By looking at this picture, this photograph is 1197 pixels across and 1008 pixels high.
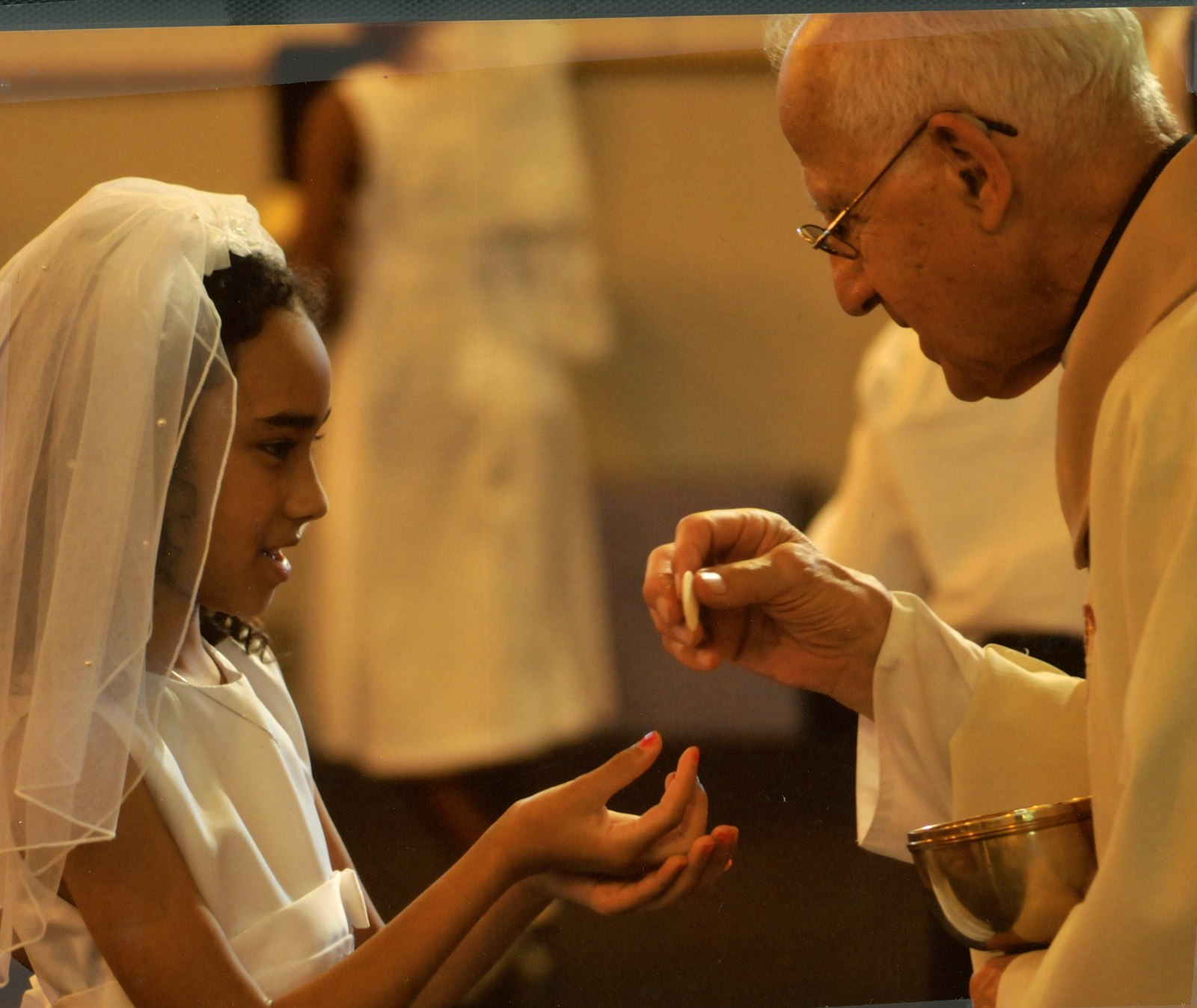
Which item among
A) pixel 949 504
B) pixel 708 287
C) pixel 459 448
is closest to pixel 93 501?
pixel 459 448

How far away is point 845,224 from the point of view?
1774 millimetres

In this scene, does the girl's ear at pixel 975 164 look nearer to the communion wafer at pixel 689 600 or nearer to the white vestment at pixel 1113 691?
the white vestment at pixel 1113 691

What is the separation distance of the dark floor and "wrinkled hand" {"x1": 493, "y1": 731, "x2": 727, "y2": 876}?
3 centimetres

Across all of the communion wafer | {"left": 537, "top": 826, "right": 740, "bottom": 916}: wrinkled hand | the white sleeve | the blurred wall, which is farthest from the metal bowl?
the blurred wall

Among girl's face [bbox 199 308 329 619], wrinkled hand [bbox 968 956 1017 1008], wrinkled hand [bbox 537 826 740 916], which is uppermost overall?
girl's face [bbox 199 308 329 619]

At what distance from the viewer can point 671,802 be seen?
182 centimetres

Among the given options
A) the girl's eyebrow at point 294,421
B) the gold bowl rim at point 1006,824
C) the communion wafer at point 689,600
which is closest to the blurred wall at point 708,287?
the communion wafer at point 689,600

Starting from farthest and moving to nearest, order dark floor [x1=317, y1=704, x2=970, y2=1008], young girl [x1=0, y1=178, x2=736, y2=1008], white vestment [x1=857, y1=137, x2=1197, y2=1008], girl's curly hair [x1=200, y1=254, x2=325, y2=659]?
dark floor [x1=317, y1=704, x2=970, y2=1008] < girl's curly hair [x1=200, y1=254, x2=325, y2=659] < young girl [x1=0, y1=178, x2=736, y2=1008] < white vestment [x1=857, y1=137, x2=1197, y2=1008]

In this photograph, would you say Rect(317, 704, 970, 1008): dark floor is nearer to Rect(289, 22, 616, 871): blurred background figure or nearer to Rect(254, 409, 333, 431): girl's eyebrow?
Rect(289, 22, 616, 871): blurred background figure

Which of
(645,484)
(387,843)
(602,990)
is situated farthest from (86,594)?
(602,990)

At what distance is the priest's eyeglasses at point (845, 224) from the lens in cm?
167

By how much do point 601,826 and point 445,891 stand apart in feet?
0.70

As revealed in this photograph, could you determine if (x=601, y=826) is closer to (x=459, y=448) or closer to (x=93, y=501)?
(x=459, y=448)

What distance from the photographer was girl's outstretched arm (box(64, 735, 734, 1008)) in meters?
1.61
